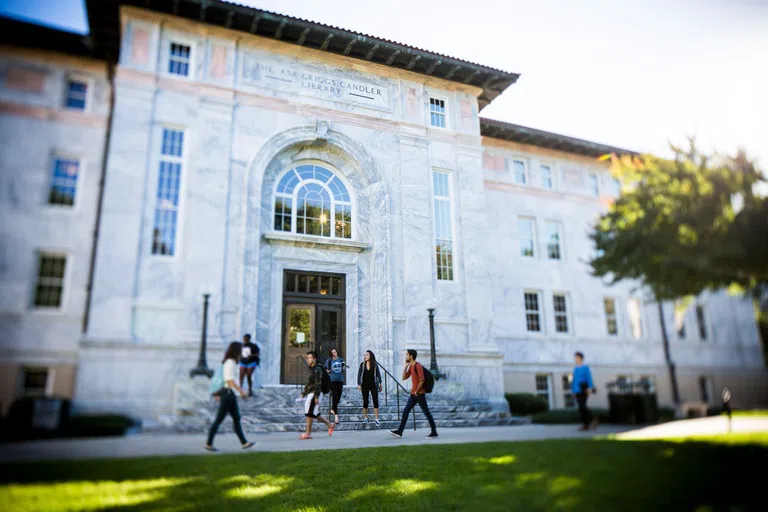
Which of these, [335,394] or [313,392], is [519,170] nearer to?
[335,394]

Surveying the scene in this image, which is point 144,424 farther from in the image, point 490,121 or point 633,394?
point 490,121

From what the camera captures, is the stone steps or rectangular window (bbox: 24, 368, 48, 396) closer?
rectangular window (bbox: 24, 368, 48, 396)

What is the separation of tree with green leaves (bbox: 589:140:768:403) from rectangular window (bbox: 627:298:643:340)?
1390 centimetres

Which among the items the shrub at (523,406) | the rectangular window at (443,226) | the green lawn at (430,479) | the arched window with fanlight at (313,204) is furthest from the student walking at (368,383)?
the shrub at (523,406)

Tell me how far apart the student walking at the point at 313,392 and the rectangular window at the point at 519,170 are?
1543 cm

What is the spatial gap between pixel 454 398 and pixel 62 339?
21.7ft

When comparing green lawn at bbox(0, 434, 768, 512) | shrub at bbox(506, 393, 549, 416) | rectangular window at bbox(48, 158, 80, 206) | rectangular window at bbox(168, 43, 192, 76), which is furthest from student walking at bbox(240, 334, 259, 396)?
shrub at bbox(506, 393, 549, 416)

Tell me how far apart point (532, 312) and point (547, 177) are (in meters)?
5.64

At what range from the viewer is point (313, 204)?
9.53 m

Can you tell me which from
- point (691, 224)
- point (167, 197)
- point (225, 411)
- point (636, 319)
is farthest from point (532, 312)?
point (225, 411)

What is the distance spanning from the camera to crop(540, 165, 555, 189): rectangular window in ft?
63.0

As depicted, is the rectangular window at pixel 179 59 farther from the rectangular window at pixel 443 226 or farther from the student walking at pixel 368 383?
the student walking at pixel 368 383

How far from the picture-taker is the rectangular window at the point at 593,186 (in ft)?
63.3

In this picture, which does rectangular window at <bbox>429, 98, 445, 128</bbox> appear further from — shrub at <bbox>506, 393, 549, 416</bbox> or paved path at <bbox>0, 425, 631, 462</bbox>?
paved path at <bbox>0, 425, 631, 462</bbox>
